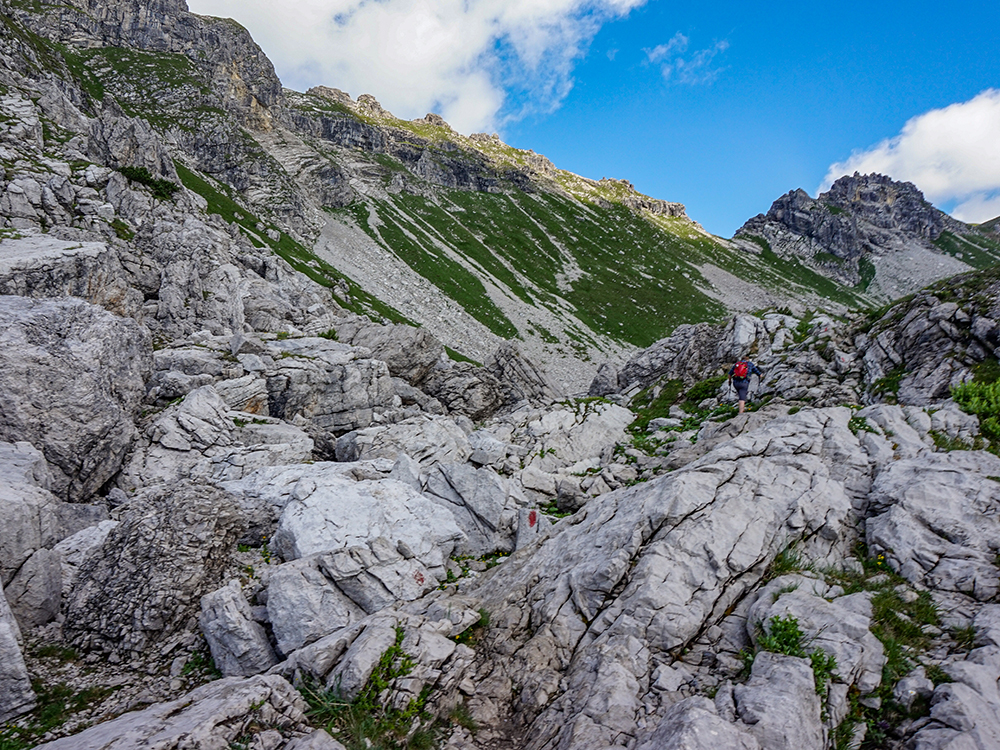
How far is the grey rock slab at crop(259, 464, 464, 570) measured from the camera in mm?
12477

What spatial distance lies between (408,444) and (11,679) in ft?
50.4

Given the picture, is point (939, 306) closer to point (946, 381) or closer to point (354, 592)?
point (946, 381)

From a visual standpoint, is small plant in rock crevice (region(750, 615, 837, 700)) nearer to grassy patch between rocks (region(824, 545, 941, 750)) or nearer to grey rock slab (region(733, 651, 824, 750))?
grey rock slab (region(733, 651, 824, 750))

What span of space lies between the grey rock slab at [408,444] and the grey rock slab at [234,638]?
11.5 metres

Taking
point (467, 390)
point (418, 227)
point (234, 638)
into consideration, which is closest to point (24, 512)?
point (234, 638)

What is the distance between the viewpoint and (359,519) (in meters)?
13.1

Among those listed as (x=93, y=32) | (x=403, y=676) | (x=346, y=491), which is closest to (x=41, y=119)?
(x=346, y=491)

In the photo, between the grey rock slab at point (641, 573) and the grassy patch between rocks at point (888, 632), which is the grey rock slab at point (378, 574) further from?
the grassy patch between rocks at point (888, 632)

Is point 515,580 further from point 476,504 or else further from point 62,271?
point 62,271

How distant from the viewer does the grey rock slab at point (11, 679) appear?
25.1 ft

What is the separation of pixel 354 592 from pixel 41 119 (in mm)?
61905

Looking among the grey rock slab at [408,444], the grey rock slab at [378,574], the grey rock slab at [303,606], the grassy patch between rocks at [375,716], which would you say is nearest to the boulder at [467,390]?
the grey rock slab at [408,444]

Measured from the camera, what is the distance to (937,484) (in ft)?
31.5

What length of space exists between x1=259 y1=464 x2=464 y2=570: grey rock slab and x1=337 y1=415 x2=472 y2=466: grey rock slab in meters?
6.64
